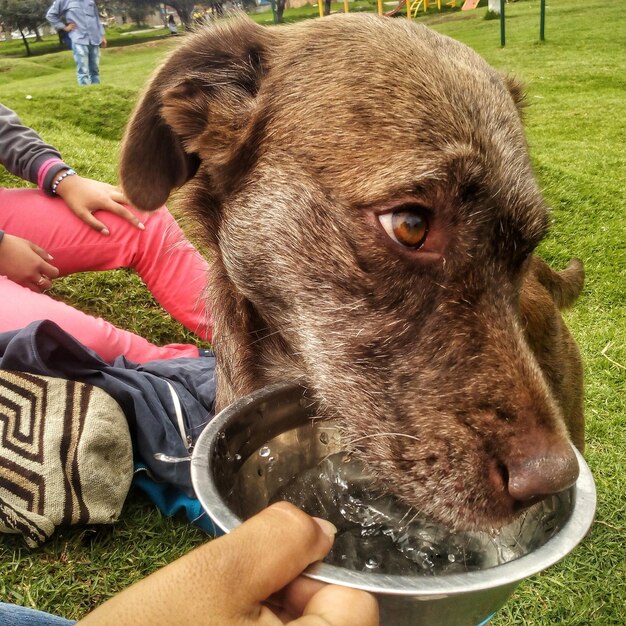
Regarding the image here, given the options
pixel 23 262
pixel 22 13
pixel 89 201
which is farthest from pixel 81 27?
pixel 23 262

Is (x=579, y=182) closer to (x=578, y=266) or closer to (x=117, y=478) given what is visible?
(x=578, y=266)

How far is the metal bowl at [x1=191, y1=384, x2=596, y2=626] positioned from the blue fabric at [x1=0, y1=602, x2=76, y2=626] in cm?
68

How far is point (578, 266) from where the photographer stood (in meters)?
3.91

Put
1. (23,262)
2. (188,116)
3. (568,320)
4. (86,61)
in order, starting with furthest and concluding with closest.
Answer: (86,61)
(568,320)
(23,262)
(188,116)

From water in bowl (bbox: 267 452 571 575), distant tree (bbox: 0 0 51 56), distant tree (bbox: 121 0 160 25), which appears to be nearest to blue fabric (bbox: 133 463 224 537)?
water in bowl (bbox: 267 452 571 575)

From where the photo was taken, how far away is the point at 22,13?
97.1 ft

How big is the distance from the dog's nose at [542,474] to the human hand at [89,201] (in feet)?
10.6

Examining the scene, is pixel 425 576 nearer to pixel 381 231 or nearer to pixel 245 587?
pixel 245 587

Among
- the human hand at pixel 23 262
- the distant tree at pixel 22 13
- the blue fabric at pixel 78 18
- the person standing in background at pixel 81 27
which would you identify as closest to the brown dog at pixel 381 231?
the human hand at pixel 23 262

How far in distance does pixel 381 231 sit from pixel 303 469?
867 millimetres

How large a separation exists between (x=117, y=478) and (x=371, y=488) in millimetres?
1310

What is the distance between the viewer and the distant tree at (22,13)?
28.4 metres

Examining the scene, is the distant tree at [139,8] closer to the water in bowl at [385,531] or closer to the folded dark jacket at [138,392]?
the folded dark jacket at [138,392]

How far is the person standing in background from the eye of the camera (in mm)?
16750
